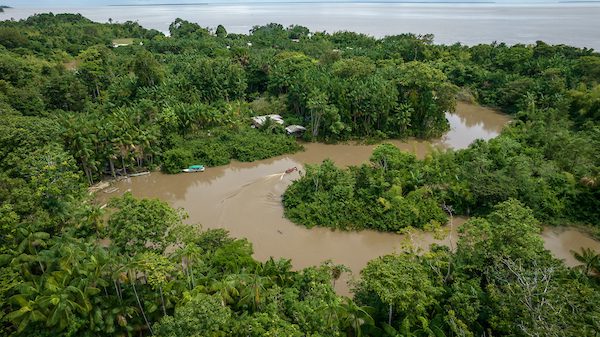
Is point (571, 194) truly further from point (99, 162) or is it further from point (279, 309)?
point (99, 162)

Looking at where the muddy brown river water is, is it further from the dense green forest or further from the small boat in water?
the dense green forest

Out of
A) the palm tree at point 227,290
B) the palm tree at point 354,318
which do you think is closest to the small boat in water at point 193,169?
the palm tree at point 227,290

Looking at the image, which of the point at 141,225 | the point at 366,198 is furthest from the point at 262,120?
the point at 141,225

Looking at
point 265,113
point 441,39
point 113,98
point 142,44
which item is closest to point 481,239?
point 265,113

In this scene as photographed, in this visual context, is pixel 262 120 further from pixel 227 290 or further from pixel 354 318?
pixel 354 318

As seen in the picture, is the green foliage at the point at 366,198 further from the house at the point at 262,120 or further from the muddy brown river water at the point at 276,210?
the house at the point at 262,120
